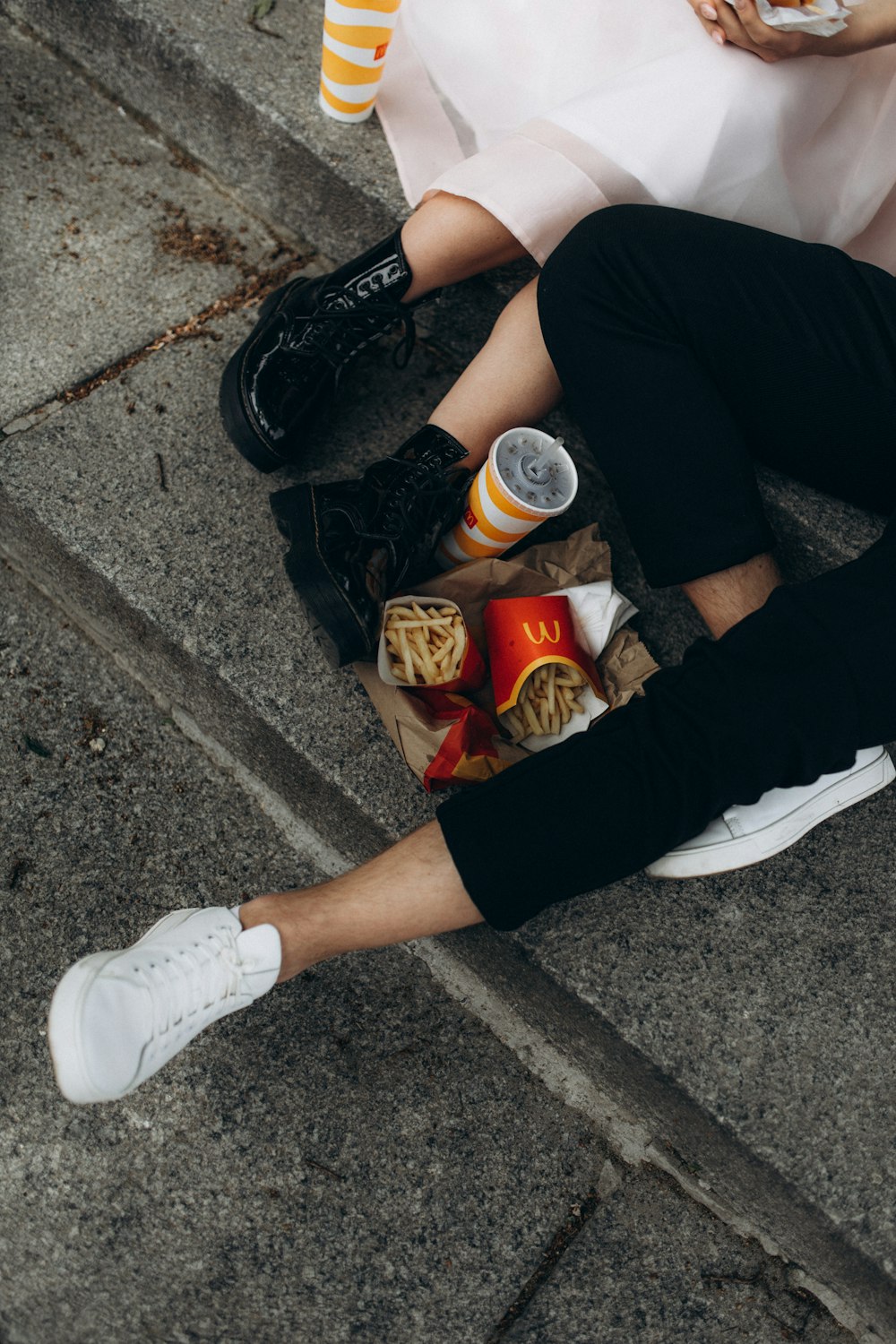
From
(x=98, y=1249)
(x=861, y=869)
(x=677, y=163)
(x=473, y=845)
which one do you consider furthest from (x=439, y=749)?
(x=677, y=163)

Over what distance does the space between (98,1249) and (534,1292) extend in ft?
2.31


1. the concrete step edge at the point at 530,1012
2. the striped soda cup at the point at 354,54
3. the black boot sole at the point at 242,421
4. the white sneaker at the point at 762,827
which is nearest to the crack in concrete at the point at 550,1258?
the concrete step edge at the point at 530,1012

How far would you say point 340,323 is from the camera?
1788 mm

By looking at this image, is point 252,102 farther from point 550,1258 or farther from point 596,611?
point 550,1258

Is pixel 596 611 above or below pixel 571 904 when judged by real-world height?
above

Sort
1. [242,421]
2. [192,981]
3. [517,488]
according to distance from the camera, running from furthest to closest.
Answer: [242,421]
[517,488]
[192,981]

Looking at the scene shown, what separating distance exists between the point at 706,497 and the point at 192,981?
3.62 feet

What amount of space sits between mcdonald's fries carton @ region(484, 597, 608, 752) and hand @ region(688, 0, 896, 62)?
99 centimetres

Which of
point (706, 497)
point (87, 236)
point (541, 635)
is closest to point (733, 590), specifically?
point (706, 497)

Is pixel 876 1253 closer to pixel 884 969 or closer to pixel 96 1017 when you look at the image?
pixel 884 969

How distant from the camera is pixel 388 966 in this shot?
1.72m

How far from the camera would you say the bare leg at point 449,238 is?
1.72 metres

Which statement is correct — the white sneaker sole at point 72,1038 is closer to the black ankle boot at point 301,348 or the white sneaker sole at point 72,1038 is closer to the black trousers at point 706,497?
the black trousers at point 706,497

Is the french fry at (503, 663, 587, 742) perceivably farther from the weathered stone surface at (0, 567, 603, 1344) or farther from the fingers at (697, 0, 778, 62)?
the fingers at (697, 0, 778, 62)
